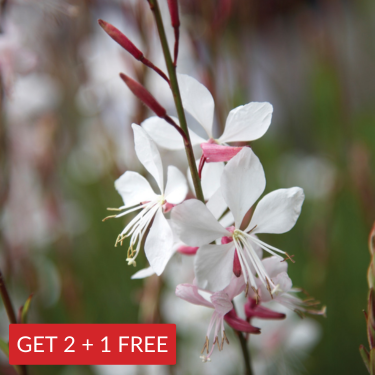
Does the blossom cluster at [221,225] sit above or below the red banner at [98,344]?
above

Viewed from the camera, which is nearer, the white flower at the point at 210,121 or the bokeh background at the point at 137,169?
the white flower at the point at 210,121

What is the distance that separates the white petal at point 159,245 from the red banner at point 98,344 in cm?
11

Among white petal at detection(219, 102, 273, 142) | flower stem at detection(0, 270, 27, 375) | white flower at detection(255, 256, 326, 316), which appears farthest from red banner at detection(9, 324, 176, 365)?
white petal at detection(219, 102, 273, 142)

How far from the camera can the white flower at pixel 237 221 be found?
30 cm

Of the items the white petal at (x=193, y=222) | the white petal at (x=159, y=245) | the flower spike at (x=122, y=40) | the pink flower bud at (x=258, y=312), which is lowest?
the pink flower bud at (x=258, y=312)

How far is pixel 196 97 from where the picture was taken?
365 millimetres

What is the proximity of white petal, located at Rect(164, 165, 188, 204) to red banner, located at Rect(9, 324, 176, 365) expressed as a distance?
0.16 metres

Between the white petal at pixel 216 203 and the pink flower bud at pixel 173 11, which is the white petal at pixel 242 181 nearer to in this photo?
the white petal at pixel 216 203

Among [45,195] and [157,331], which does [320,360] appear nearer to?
[157,331]

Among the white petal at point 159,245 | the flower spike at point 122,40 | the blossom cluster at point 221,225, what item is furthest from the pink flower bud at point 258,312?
the flower spike at point 122,40

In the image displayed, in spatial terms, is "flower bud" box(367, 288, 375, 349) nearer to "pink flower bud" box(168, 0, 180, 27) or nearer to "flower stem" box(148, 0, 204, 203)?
"flower stem" box(148, 0, 204, 203)

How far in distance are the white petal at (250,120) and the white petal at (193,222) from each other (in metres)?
0.09

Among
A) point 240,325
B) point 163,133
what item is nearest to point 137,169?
point 163,133

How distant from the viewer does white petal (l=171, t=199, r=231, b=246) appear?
0.99 ft
